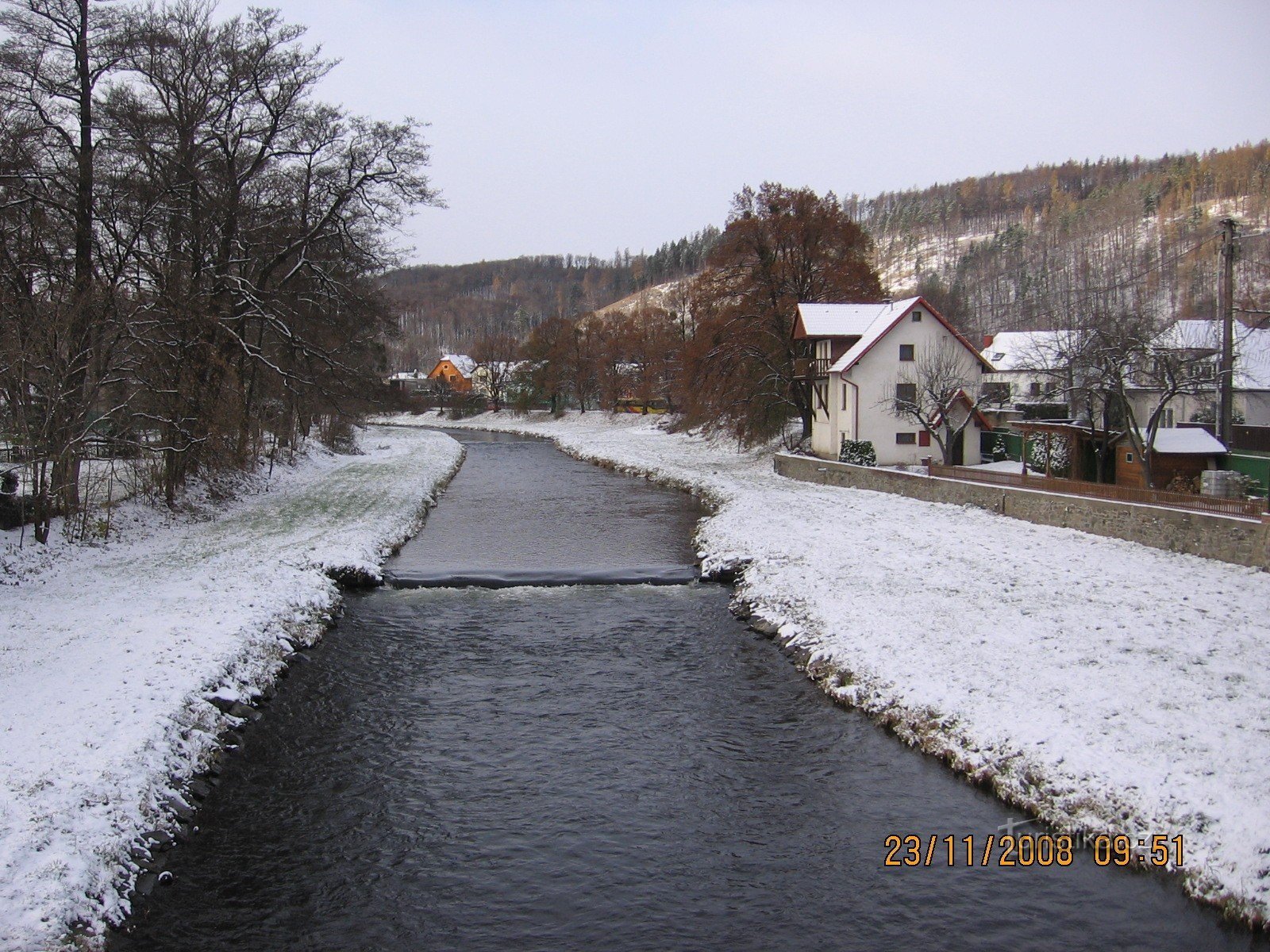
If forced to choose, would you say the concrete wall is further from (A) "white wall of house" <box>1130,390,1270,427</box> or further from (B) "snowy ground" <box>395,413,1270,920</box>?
(A) "white wall of house" <box>1130,390,1270,427</box>

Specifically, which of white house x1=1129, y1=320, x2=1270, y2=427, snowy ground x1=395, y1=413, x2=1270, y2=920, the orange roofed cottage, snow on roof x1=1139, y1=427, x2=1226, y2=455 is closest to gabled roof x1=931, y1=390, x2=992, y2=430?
white house x1=1129, y1=320, x2=1270, y2=427

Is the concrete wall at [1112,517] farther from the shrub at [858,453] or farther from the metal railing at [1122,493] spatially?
the shrub at [858,453]

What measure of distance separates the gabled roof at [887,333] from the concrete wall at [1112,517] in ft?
26.7

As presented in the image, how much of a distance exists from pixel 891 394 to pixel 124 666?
1294 inches

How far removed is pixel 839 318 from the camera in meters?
41.4

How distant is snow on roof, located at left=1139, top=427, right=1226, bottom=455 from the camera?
24.6m

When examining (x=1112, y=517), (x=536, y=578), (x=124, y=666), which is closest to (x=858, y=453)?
(x=1112, y=517)

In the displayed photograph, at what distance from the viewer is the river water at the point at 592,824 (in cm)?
772

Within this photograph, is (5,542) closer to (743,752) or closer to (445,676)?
(445,676)

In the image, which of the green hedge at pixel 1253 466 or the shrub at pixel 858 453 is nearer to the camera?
the green hedge at pixel 1253 466

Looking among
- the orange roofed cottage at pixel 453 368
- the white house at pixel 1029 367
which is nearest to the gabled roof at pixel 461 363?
the orange roofed cottage at pixel 453 368

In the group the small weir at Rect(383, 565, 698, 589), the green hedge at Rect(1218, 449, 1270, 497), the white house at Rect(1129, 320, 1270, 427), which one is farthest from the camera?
the white house at Rect(1129, 320, 1270, 427)
